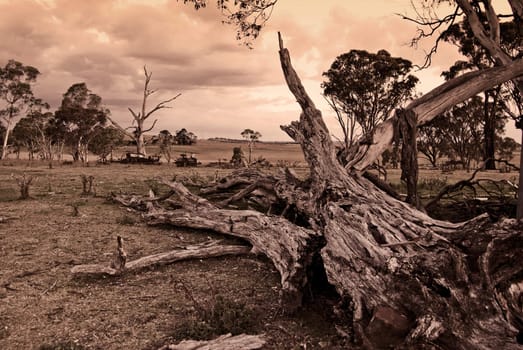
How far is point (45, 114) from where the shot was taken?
172 feet

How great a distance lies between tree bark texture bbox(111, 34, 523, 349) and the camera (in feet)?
9.89

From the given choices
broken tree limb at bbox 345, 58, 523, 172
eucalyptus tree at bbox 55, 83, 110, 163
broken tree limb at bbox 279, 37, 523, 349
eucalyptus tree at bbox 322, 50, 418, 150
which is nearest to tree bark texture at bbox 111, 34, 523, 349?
broken tree limb at bbox 279, 37, 523, 349

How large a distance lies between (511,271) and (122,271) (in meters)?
4.11

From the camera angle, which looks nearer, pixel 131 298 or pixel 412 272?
pixel 412 272

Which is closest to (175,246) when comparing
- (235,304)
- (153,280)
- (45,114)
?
(153,280)

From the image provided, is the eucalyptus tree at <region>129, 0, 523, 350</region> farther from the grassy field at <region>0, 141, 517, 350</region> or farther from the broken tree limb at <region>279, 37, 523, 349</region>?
the grassy field at <region>0, 141, 517, 350</region>

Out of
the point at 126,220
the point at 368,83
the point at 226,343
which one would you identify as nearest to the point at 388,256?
the point at 226,343

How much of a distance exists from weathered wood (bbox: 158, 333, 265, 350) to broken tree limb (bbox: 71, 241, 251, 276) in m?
2.03

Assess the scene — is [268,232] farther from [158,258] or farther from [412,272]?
[412,272]

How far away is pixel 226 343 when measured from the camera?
328cm

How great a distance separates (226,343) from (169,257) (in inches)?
95.7

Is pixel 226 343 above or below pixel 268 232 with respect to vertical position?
below

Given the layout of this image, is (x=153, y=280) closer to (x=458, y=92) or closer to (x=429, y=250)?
(x=429, y=250)

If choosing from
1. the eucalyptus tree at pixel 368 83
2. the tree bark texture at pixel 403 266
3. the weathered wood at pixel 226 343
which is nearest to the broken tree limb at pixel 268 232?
the tree bark texture at pixel 403 266
